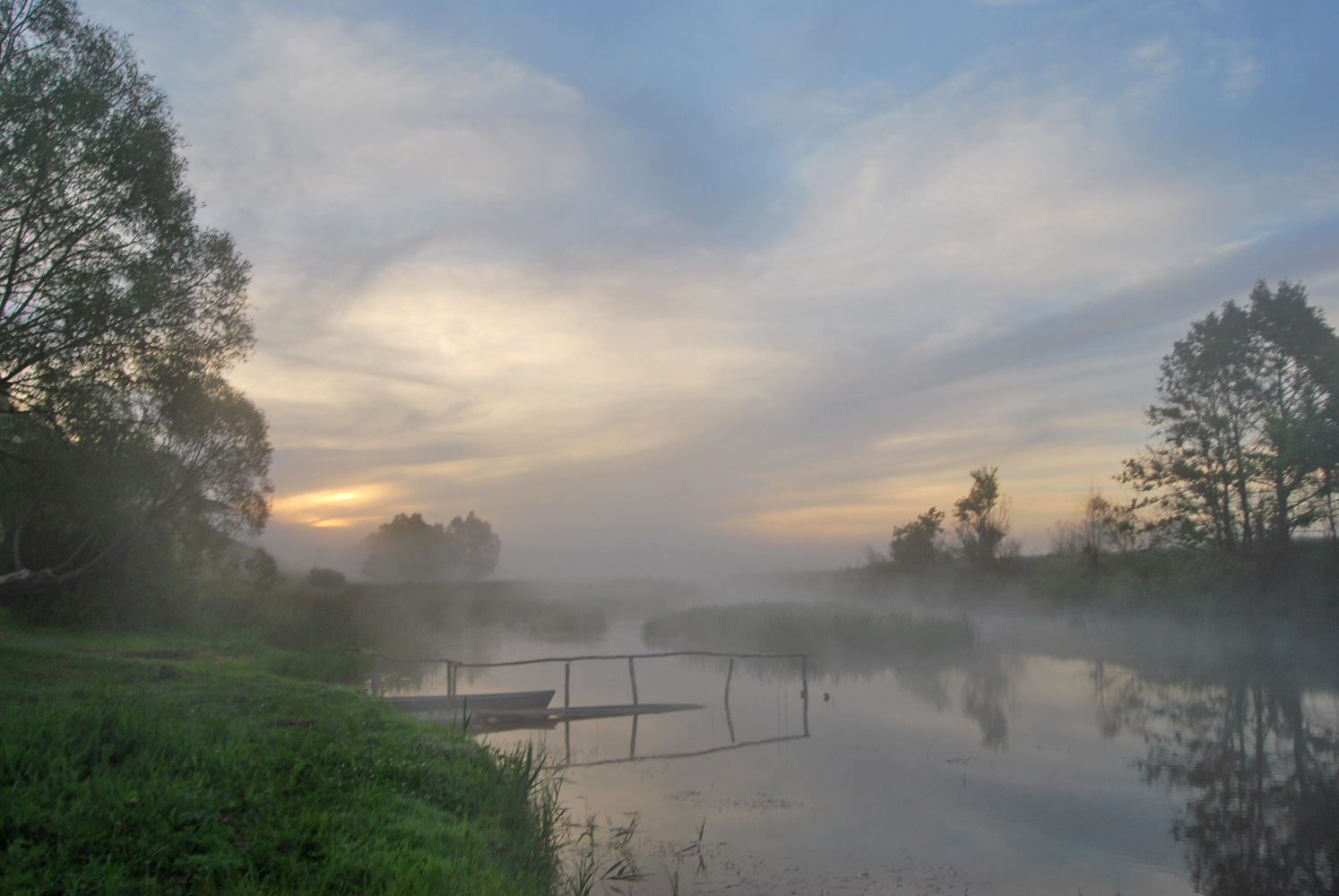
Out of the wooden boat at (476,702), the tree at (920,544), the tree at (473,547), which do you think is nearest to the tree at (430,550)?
the tree at (473,547)

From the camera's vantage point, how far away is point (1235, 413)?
33.4 metres

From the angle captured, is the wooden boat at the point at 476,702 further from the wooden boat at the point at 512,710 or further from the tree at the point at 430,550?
the tree at the point at 430,550

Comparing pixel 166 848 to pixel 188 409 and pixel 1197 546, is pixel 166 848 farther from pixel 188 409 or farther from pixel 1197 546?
pixel 1197 546

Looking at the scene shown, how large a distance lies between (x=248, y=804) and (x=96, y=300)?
12419 millimetres

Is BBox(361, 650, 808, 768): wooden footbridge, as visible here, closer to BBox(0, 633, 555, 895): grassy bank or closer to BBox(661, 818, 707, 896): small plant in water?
BBox(661, 818, 707, 896): small plant in water

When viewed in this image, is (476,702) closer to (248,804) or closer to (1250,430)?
(248,804)

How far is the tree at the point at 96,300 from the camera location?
14000 mm

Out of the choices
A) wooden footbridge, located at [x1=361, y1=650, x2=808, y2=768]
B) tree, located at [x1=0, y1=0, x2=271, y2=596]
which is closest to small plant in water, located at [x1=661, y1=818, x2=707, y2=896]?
wooden footbridge, located at [x1=361, y1=650, x2=808, y2=768]

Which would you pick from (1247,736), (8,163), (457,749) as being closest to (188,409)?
(8,163)

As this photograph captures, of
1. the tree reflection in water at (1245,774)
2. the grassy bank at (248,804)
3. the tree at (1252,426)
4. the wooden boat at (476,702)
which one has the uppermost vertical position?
the tree at (1252,426)

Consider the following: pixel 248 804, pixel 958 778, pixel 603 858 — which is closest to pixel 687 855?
pixel 603 858

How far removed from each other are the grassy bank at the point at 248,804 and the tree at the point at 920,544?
143 ft

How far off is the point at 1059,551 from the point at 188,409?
5743 centimetres

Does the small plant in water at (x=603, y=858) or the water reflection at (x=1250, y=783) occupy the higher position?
the small plant in water at (x=603, y=858)
